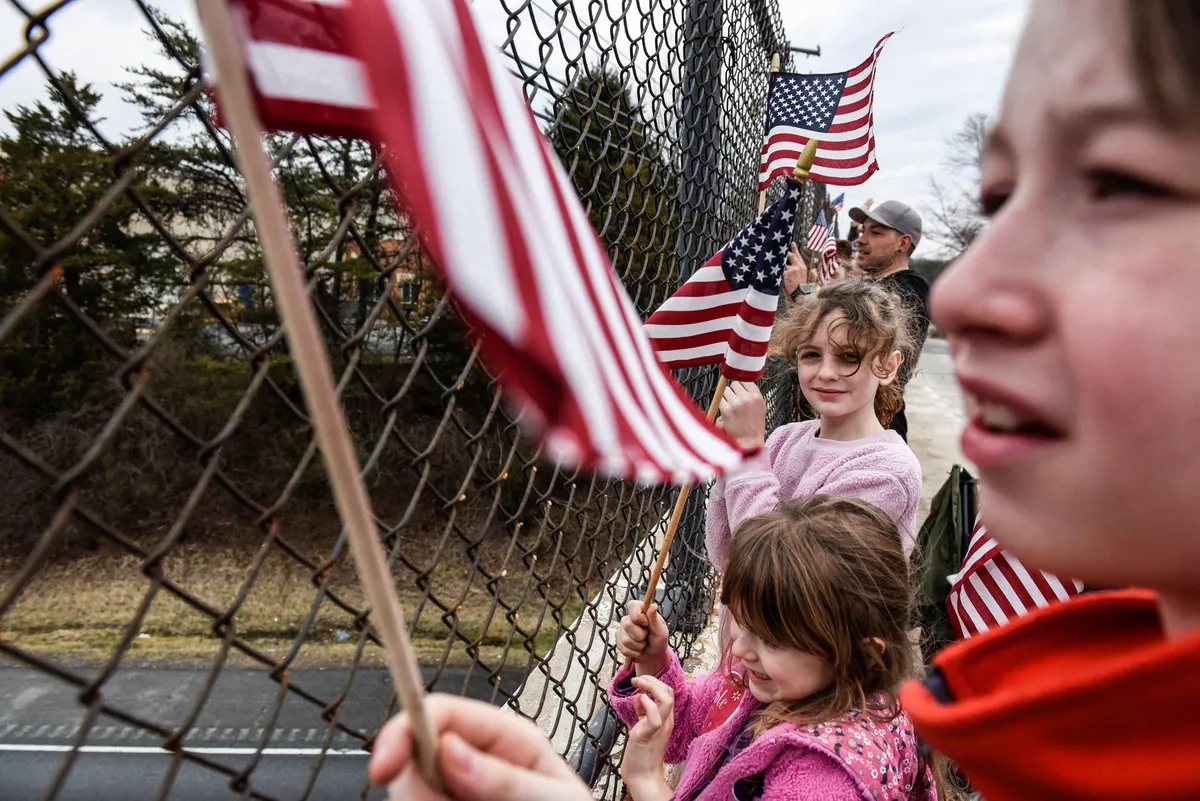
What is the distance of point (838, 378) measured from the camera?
2547 millimetres

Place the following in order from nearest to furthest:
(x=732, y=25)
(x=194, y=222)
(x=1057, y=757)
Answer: (x=1057, y=757), (x=732, y=25), (x=194, y=222)

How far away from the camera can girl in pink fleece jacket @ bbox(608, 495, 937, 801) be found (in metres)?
1.45

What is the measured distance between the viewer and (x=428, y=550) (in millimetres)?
13438

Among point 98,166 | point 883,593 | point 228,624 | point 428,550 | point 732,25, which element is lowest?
point 428,550

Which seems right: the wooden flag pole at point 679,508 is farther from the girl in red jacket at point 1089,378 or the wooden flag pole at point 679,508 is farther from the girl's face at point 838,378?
the girl in red jacket at point 1089,378

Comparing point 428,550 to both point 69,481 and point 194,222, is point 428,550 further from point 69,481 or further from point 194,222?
point 69,481

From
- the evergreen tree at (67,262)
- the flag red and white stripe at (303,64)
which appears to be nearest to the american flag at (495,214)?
the flag red and white stripe at (303,64)

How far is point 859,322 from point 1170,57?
2117 millimetres

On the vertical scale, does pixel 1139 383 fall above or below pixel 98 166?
below

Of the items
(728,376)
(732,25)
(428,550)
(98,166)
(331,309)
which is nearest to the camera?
(728,376)

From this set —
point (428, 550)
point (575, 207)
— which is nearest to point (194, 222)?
point (428, 550)

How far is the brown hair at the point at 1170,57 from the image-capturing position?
49cm

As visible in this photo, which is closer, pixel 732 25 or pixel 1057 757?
pixel 1057 757

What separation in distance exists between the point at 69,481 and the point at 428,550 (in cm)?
1311
